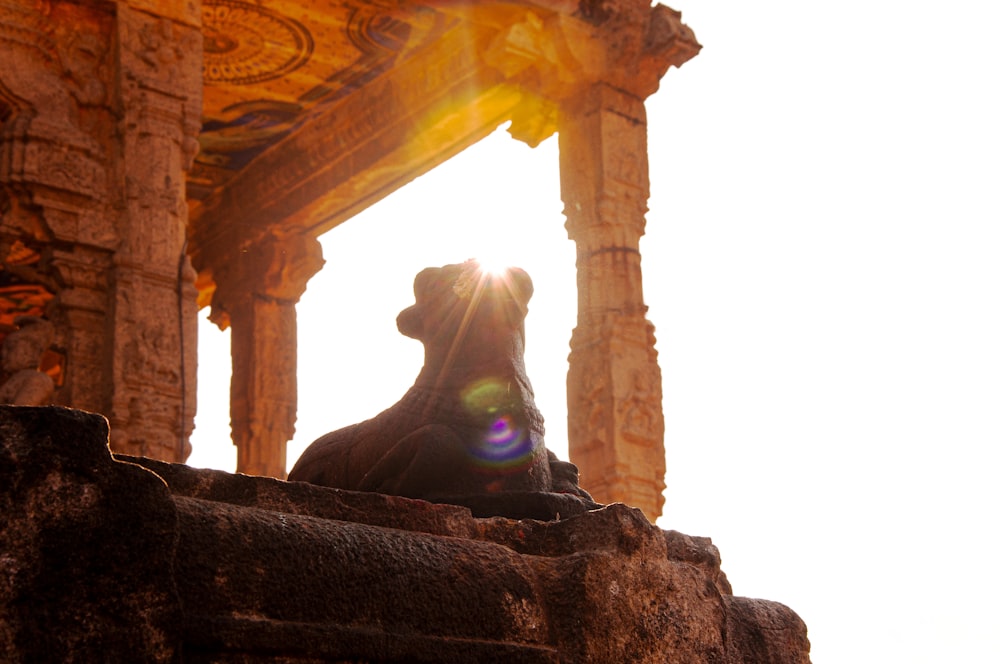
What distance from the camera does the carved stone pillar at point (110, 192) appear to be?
8.70 metres

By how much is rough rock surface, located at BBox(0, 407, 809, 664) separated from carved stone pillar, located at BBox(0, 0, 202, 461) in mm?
5915

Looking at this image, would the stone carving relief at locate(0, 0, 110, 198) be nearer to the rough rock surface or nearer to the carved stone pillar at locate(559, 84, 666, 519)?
the carved stone pillar at locate(559, 84, 666, 519)

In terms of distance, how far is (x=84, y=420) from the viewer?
223cm

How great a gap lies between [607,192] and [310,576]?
8.42 metres

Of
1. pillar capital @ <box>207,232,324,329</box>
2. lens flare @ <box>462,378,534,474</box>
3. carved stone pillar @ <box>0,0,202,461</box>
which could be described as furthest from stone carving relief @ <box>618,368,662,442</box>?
lens flare @ <box>462,378,534,474</box>

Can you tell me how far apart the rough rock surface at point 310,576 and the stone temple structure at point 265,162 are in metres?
5.92

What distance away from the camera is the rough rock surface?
2125 mm

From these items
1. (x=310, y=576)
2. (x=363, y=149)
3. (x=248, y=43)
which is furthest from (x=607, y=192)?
(x=310, y=576)

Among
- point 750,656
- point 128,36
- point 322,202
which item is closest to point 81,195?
point 128,36

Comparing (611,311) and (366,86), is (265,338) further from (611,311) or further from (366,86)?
(611,311)

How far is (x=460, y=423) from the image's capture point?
3580 mm

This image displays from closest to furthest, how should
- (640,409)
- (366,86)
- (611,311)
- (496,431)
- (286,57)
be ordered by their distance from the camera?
(496,431)
(640,409)
(611,311)
(286,57)
(366,86)

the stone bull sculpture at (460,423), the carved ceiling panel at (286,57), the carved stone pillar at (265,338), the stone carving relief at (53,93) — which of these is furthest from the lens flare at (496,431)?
the carved stone pillar at (265,338)

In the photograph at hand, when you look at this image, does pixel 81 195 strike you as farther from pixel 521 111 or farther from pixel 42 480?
pixel 42 480
